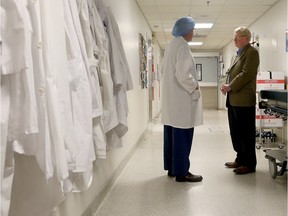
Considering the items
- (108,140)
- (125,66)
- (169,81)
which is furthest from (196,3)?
(108,140)

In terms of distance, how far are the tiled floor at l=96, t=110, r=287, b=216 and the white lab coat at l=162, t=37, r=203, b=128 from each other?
24.3 inches

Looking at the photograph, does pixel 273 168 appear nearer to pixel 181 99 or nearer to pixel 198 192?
pixel 198 192

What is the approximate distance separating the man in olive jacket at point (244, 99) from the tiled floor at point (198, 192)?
0.78 ft

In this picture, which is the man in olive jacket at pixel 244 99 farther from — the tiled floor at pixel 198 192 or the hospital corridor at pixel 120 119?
the tiled floor at pixel 198 192

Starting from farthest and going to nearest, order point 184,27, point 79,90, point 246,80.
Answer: point 246,80
point 184,27
point 79,90

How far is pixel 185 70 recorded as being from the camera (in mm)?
3006

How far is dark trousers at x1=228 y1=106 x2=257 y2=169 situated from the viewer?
11.0 feet

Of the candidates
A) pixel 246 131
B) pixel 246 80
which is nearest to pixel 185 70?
pixel 246 80

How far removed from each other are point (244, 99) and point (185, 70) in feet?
2.52

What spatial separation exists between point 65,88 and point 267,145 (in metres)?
4.47

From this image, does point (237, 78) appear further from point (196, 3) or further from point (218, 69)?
point (218, 69)

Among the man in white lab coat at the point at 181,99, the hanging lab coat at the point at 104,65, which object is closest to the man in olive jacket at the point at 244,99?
the man in white lab coat at the point at 181,99

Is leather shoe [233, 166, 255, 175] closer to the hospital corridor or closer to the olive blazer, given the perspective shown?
the hospital corridor

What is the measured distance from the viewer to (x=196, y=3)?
5602 millimetres
